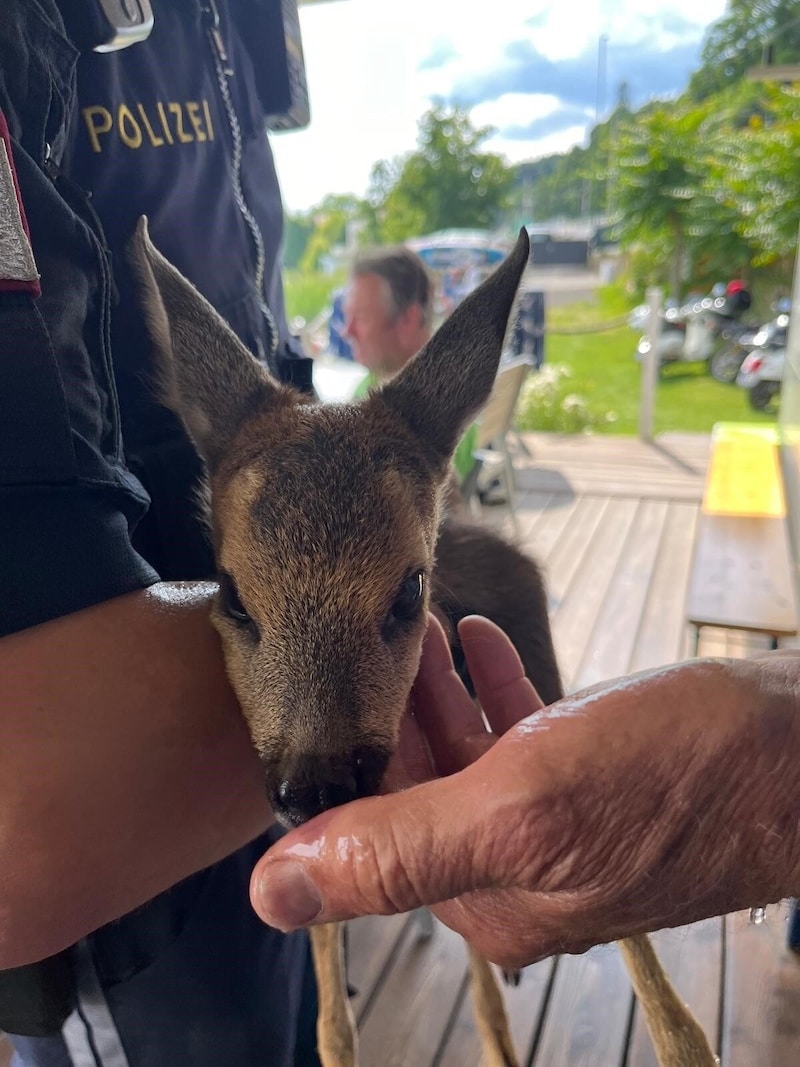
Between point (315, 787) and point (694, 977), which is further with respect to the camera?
point (694, 977)

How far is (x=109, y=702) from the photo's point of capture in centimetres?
69

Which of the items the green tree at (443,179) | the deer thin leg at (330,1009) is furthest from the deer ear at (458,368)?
the green tree at (443,179)

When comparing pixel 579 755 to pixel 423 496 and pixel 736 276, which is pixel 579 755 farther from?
pixel 736 276

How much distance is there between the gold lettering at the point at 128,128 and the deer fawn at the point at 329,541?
0.12 meters

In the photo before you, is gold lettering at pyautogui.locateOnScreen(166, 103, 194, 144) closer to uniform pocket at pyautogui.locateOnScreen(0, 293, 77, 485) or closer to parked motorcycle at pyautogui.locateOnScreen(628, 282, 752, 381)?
uniform pocket at pyautogui.locateOnScreen(0, 293, 77, 485)

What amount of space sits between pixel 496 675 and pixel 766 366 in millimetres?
6973

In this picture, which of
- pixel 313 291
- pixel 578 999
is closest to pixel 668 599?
pixel 578 999

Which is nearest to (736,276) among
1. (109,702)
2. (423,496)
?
(423,496)

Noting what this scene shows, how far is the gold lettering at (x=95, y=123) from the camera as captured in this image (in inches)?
36.4

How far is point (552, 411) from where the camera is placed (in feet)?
25.3

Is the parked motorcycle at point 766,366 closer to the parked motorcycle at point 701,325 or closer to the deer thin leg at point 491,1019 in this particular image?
the parked motorcycle at point 701,325

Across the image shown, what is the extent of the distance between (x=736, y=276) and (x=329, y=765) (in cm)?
813

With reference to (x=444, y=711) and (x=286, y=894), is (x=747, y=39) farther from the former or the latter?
(x=286, y=894)

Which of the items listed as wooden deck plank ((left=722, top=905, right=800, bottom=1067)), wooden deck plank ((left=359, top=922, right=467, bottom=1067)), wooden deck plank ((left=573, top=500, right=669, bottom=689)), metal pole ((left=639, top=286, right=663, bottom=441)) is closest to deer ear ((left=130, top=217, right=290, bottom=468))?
wooden deck plank ((left=359, top=922, right=467, bottom=1067))
